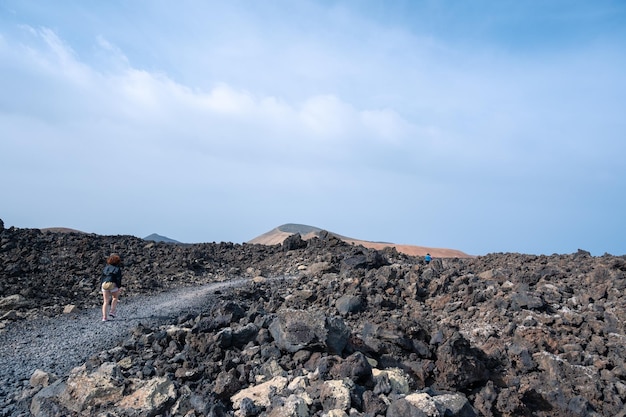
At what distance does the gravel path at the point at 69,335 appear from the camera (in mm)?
7621

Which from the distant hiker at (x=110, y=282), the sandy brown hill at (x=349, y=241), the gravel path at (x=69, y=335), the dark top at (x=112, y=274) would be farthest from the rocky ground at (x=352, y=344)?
the sandy brown hill at (x=349, y=241)

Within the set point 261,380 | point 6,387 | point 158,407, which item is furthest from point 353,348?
point 6,387

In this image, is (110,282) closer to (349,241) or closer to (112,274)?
(112,274)

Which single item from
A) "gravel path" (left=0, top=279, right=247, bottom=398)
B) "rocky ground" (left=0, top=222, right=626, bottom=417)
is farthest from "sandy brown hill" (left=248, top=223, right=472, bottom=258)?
"gravel path" (left=0, top=279, right=247, bottom=398)

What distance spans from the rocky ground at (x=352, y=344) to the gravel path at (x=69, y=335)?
0.39 feet

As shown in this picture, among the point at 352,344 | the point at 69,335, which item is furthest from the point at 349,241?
the point at 352,344


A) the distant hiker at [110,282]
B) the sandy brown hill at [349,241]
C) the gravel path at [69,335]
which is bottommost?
the gravel path at [69,335]

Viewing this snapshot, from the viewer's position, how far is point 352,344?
7.16 m

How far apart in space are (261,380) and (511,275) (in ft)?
32.3

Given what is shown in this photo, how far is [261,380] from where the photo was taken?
6.25 meters

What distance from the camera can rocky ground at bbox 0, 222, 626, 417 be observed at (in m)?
5.88

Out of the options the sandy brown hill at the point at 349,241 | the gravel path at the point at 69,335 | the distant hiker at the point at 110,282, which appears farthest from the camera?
the sandy brown hill at the point at 349,241

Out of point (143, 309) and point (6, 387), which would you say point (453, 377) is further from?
point (143, 309)

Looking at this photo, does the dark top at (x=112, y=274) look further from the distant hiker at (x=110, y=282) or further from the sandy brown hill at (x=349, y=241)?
the sandy brown hill at (x=349, y=241)
